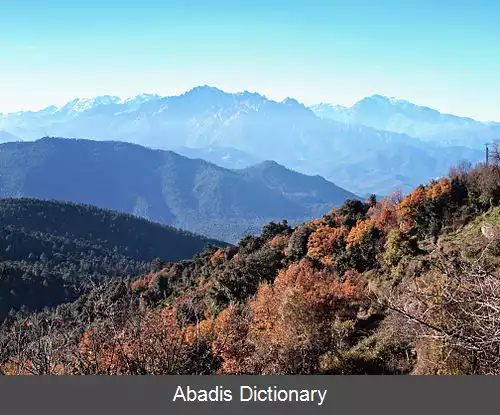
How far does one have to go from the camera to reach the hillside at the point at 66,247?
3408 inches

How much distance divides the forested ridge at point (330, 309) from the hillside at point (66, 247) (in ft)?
121

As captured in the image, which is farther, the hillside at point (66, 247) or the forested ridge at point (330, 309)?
the hillside at point (66, 247)

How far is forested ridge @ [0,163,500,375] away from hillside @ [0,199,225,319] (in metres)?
36.9

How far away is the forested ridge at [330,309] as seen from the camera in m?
7.02

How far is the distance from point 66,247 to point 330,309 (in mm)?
122284

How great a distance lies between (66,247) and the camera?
425 feet

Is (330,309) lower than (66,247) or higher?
higher

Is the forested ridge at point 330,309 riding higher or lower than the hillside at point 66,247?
higher

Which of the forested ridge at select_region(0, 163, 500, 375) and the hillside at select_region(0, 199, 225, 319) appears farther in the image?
the hillside at select_region(0, 199, 225, 319)

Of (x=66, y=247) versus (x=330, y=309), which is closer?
(x=330, y=309)

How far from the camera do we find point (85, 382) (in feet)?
19.4

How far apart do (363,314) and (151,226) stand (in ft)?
526

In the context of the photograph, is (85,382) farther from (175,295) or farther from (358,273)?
(175,295)

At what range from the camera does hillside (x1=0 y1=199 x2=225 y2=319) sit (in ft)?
284
